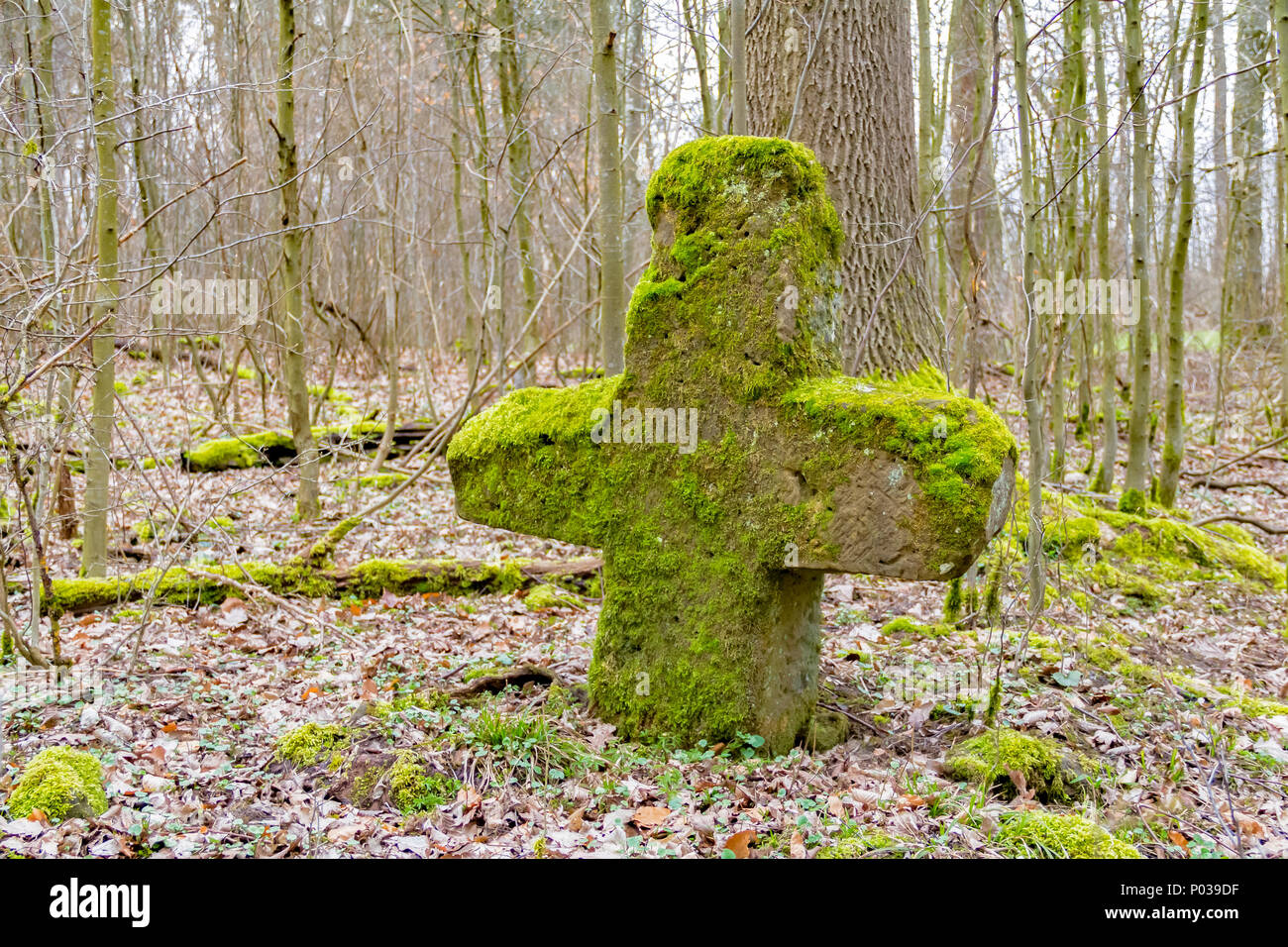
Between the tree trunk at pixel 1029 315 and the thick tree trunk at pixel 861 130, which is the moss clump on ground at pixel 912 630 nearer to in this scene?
the tree trunk at pixel 1029 315

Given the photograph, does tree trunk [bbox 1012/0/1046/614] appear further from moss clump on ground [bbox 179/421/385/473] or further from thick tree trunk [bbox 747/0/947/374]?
moss clump on ground [bbox 179/421/385/473]

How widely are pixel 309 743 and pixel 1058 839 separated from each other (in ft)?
9.82

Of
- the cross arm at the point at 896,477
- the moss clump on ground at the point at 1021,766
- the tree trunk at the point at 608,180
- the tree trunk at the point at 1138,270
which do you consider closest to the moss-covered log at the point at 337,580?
the tree trunk at the point at 608,180

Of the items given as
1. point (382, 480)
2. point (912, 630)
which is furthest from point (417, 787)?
point (382, 480)

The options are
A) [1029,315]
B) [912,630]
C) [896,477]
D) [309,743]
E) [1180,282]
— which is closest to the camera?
[896,477]

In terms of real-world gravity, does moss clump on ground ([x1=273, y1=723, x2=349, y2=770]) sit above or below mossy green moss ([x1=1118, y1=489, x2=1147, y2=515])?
below

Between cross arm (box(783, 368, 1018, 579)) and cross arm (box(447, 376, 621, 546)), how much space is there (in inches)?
39.9

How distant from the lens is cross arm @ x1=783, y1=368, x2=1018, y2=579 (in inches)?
128

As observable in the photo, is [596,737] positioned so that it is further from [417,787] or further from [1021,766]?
[1021,766]

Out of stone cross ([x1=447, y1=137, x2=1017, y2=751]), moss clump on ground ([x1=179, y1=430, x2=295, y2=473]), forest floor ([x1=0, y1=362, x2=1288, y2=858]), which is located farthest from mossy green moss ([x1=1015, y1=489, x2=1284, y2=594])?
moss clump on ground ([x1=179, y1=430, x2=295, y2=473])

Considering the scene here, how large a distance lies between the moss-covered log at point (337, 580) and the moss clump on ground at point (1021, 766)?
3394 mm

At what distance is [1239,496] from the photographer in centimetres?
1038

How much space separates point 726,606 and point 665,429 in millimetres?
863

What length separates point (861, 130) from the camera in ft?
19.6
